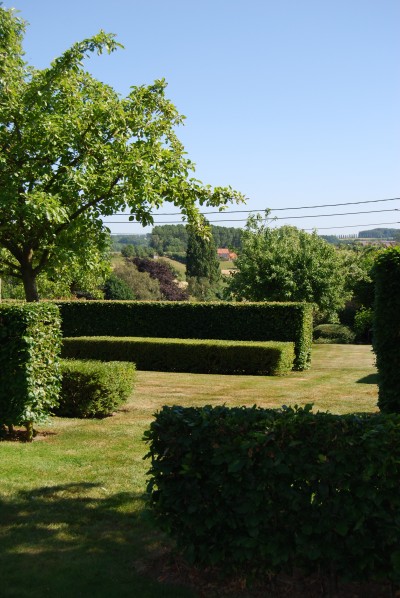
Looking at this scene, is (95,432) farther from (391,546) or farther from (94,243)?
(391,546)

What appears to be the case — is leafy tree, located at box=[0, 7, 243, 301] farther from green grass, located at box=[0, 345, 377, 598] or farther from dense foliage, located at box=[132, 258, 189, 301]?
dense foliage, located at box=[132, 258, 189, 301]

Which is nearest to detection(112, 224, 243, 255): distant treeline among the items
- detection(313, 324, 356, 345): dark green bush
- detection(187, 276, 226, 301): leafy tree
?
detection(187, 276, 226, 301): leafy tree

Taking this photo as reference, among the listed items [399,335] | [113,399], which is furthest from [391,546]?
[113,399]

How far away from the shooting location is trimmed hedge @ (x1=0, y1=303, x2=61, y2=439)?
31.4ft

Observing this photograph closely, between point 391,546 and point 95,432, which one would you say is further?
point 95,432

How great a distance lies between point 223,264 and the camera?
12081cm

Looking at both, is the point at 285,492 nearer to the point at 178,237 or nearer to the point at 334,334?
the point at 334,334

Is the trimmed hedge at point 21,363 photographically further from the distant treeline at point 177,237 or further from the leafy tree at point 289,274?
the distant treeline at point 177,237

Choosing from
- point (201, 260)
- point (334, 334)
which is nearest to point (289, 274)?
point (334, 334)

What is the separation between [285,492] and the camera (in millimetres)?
4629

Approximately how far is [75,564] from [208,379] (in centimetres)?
1338

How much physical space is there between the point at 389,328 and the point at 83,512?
4.85 metres

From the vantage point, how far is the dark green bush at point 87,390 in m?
11.9

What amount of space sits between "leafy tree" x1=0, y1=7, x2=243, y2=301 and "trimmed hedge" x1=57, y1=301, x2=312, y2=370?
9.57 m
